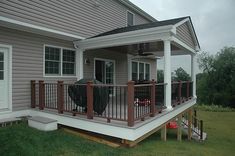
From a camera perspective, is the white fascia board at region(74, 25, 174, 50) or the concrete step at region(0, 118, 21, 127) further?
the white fascia board at region(74, 25, 174, 50)

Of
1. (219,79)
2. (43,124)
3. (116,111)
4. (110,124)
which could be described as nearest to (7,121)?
(43,124)

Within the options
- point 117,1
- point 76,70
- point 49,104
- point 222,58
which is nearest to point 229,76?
point 222,58

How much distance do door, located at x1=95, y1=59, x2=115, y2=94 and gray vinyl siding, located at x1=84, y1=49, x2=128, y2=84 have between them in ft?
0.90

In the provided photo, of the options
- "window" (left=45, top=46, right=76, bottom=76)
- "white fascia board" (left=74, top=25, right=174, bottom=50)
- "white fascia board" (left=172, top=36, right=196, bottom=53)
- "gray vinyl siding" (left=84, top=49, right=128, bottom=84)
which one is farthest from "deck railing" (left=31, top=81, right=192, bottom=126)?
"gray vinyl siding" (left=84, top=49, right=128, bottom=84)

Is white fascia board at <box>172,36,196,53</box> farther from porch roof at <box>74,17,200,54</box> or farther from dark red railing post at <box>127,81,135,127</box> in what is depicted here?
dark red railing post at <box>127,81,135,127</box>

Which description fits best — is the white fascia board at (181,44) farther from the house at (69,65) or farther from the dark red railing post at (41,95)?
the dark red railing post at (41,95)

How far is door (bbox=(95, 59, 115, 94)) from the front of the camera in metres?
10.6

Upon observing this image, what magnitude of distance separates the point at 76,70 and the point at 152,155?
530cm

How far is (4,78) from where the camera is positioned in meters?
6.61

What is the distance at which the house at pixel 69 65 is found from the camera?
223 inches

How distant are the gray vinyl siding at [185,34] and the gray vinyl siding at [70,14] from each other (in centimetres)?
402

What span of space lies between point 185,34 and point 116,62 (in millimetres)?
4488

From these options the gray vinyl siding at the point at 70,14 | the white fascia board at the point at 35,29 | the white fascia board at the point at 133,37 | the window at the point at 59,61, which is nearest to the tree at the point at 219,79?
the gray vinyl siding at the point at 70,14

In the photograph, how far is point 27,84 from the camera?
7223mm
